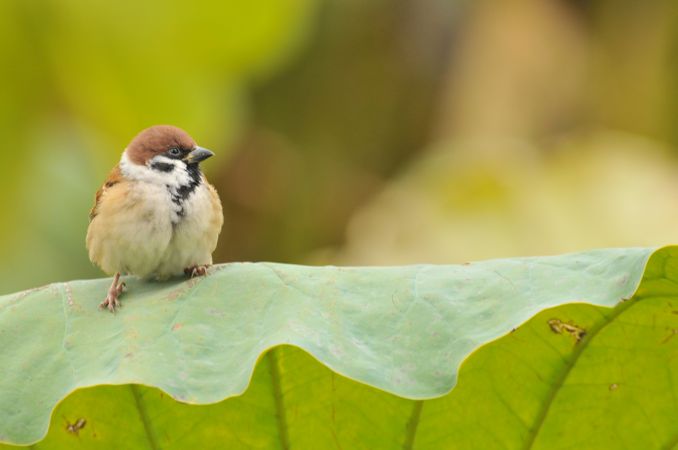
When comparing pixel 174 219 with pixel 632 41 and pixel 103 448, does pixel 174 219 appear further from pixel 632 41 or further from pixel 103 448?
pixel 632 41

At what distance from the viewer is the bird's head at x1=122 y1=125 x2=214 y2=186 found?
11.9 feet

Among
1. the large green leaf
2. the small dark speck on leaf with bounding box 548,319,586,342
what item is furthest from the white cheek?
the small dark speck on leaf with bounding box 548,319,586,342

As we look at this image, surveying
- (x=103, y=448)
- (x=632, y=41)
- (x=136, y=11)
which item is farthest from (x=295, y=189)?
(x=103, y=448)

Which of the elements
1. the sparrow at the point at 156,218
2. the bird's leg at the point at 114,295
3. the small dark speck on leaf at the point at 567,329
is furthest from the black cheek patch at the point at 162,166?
the small dark speck on leaf at the point at 567,329

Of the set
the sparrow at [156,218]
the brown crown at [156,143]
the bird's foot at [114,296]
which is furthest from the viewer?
the brown crown at [156,143]

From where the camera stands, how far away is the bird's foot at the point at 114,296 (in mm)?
2785

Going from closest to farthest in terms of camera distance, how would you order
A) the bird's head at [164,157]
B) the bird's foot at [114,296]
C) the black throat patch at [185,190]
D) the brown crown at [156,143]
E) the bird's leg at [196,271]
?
the bird's foot at [114,296] < the bird's leg at [196,271] < the black throat patch at [185,190] < the bird's head at [164,157] < the brown crown at [156,143]

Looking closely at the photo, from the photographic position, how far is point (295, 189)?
22.9ft

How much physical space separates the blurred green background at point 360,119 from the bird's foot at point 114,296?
8.55ft

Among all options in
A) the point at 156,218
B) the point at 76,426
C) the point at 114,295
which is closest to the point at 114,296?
the point at 114,295

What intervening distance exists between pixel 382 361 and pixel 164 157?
1.55 m

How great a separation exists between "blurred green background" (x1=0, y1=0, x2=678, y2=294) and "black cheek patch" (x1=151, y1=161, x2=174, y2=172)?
Answer: 1.96 metres

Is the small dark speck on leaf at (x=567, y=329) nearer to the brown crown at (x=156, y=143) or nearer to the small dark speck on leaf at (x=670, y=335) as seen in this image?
the small dark speck on leaf at (x=670, y=335)

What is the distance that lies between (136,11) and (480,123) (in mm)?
1912
